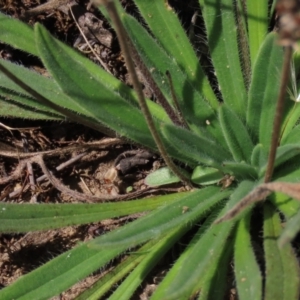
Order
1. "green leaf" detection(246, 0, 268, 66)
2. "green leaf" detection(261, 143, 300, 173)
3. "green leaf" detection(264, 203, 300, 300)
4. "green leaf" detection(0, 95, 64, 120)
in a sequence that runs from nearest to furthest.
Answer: "green leaf" detection(264, 203, 300, 300) → "green leaf" detection(261, 143, 300, 173) → "green leaf" detection(246, 0, 268, 66) → "green leaf" detection(0, 95, 64, 120)

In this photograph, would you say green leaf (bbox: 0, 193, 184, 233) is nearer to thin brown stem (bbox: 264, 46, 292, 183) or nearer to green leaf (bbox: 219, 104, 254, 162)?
green leaf (bbox: 219, 104, 254, 162)

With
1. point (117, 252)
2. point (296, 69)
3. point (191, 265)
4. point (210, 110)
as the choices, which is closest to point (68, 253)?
point (117, 252)

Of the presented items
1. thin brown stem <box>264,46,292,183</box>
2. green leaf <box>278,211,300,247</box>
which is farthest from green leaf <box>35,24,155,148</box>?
green leaf <box>278,211,300,247</box>

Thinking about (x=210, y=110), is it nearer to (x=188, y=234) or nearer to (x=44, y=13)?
(x=188, y=234)

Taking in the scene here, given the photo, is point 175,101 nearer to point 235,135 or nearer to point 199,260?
point 235,135

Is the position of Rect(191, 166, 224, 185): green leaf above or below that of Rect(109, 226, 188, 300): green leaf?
above

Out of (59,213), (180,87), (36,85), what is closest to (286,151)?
(180,87)
